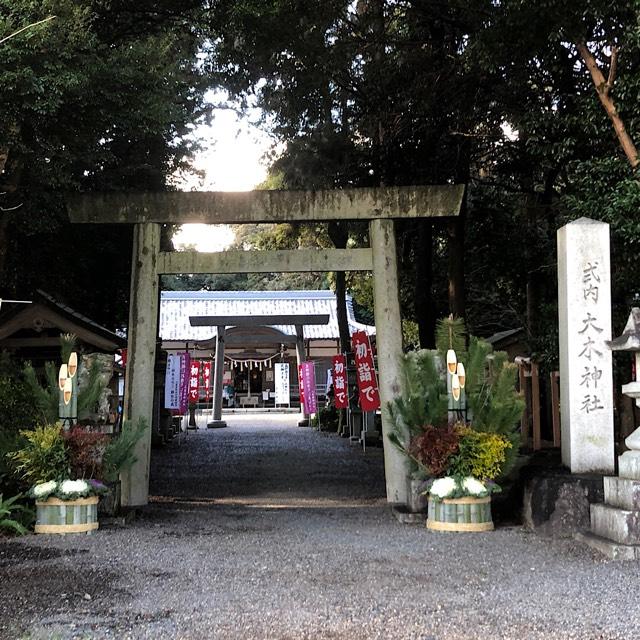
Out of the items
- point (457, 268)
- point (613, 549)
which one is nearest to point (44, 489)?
point (613, 549)

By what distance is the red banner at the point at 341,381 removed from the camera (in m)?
20.8

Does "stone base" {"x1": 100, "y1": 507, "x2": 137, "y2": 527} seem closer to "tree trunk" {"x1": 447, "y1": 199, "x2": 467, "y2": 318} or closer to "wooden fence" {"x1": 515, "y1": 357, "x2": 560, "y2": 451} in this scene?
"wooden fence" {"x1": 515, "y1": 357, "x2": 560, "y2": 451}

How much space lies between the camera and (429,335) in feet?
47.3

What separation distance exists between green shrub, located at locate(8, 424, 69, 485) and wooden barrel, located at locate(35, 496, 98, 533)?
0.82 feet

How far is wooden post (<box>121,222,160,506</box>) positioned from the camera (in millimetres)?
8992

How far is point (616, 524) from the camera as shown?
586 centimetres

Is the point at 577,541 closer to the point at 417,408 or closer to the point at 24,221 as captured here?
the point at 417,408

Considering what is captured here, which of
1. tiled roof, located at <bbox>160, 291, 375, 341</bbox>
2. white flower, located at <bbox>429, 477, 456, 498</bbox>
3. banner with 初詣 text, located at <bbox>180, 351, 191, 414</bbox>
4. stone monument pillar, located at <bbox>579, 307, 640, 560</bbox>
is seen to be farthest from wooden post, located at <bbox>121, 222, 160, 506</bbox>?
tiled roof, located at <bbox>160, 291, 375, 341</bbox>

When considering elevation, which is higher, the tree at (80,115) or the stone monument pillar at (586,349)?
the tree at (80,115)

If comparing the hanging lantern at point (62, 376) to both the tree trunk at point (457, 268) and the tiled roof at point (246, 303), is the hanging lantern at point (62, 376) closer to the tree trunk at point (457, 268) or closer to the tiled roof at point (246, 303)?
the tree trunk at point (457, 268)

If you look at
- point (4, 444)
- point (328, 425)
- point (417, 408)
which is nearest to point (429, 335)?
point (417, 408)

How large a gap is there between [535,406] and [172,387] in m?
12.4

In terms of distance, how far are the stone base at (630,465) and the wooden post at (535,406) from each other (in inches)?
165

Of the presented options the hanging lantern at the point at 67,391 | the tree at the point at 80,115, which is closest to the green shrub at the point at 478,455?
the hanging lantern at the point at 67,391
